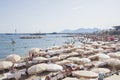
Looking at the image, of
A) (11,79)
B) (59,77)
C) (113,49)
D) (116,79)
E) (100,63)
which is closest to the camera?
(116,79)

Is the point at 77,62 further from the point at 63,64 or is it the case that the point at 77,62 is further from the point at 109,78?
the point at 109,78

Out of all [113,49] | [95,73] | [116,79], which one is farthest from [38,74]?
[113,49]

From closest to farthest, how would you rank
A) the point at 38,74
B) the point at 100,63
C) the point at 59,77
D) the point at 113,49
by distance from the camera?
the point at 59,77 < the point at 38,74 < the point at 100,63 < the point at 113,49

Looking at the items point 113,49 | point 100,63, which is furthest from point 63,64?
point 113,49

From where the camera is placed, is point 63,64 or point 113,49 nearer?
point 63,64

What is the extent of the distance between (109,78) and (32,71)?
5509 millimetres

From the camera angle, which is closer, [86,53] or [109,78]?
[109,78]

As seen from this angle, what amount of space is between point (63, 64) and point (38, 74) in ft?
8.54

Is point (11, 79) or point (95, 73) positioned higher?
point (95, 73)

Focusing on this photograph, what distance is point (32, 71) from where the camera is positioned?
1409cm

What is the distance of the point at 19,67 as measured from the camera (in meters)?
18.0

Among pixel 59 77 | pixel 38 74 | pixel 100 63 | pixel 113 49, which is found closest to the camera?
pixel 59 77

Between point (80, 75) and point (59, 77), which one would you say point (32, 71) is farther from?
point (80, 75)

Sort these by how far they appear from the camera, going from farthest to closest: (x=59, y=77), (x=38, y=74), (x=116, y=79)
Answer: (x=38, y=74), (x=59, y=77), (x=116, y=79)
